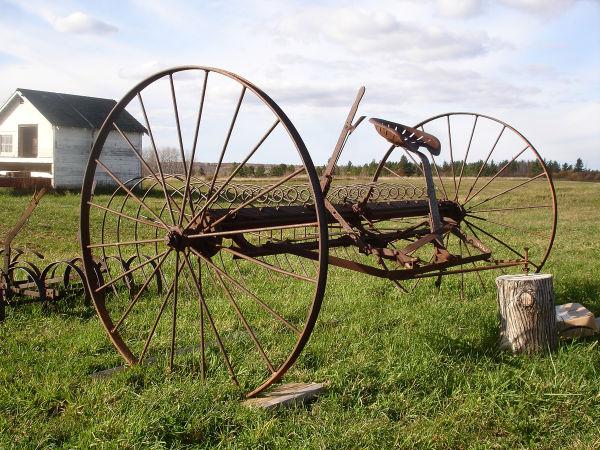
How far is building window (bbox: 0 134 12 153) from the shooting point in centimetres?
1792

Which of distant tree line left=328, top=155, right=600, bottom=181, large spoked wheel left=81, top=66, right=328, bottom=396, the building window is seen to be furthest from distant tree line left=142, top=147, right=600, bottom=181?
large spoked wheel left=81, top=66, right=328, bottom=396

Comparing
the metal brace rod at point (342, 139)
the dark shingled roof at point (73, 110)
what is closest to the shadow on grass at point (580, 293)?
the metal brace rod at point (342, 139)

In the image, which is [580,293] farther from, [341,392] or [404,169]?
[404,169]

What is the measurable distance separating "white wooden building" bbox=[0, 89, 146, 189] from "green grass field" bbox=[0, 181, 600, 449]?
14.2m

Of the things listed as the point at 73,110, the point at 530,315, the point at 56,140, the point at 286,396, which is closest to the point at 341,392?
the point at 286,396

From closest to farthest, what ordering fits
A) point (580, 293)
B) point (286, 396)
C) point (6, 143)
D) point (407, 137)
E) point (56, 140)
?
point (286, 396)
point (407, 137)
point (580, 293)
point (56, 140)
point (6, 143)

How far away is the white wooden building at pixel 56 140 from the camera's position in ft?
54.3

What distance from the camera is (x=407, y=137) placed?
342 cm

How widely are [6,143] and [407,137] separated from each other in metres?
19.1

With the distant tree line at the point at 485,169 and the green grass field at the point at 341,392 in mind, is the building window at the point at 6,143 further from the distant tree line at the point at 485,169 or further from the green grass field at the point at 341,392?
the green grass field at the point at 341,392

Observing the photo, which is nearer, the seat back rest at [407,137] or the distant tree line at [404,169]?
the seat back rest at [407,137]

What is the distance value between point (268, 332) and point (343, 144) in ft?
5.09

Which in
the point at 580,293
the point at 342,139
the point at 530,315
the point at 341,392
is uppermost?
the point at 342,139

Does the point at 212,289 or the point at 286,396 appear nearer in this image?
the point at 286,396
